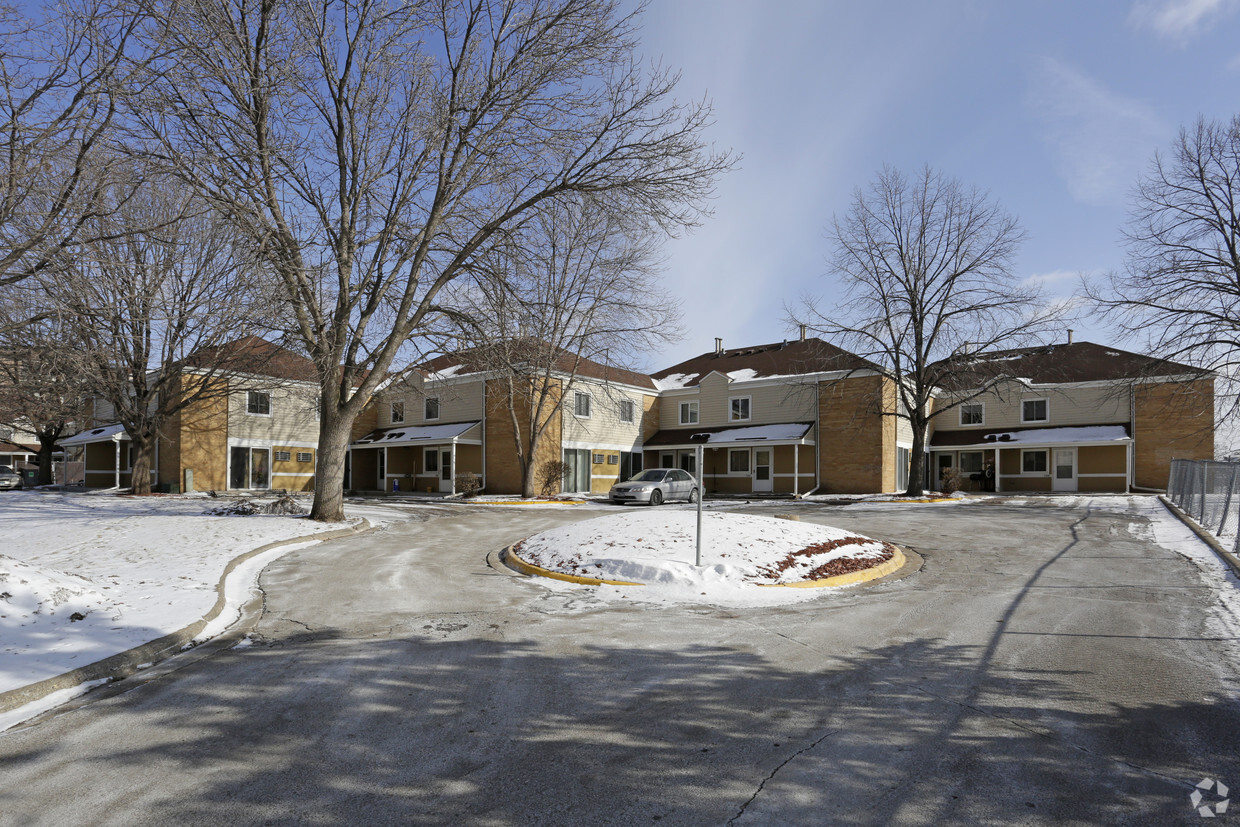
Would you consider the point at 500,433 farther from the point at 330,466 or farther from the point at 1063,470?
the point at 1063,470

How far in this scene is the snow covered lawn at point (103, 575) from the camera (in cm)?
640

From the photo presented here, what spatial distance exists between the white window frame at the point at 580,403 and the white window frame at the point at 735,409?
7569 mm

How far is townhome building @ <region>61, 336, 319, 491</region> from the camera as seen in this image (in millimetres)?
32344

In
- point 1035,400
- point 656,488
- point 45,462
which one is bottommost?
point 656,488

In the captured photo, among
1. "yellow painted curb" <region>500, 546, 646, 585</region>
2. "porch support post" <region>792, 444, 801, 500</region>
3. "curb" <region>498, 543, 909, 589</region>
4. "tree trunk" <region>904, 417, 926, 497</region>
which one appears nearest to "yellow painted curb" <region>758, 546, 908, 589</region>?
"curb" <region>498, 543, 909, 589</region>

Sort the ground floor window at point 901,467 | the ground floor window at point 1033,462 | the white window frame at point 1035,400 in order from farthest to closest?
the white window frame at point 1035,400, the ground floor window at point 1033,462, the ground floor window at point 901,467

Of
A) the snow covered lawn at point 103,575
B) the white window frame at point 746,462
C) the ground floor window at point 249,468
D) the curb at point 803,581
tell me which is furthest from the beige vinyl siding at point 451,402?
the curb at point 803,581

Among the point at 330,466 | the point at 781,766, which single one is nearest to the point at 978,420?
the point at 330,466

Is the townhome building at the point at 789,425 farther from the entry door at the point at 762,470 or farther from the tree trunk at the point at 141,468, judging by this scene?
the tree trunk at the point at 141,468

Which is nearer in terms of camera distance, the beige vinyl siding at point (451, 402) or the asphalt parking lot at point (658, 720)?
the asphalt parking lot at point (658, 720)

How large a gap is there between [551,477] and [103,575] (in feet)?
78.5

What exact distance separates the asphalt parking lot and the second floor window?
2951 cm

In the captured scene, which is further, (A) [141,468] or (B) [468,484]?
(B) [468,484]

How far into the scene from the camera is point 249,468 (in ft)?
117
